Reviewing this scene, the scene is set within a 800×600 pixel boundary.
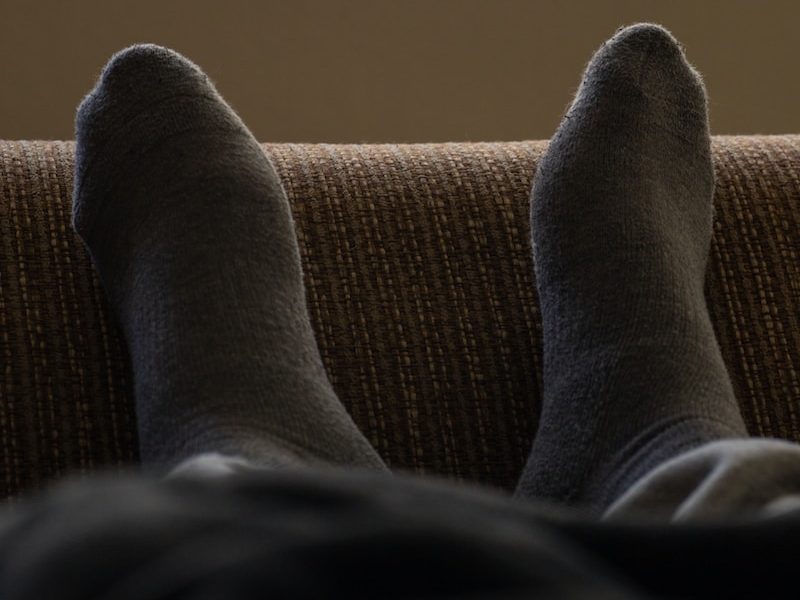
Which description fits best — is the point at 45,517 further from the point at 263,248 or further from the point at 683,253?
the point at 683,253

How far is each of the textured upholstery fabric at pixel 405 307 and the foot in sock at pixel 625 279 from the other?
0.02 meters

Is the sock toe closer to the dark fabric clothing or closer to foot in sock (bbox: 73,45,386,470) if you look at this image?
foot in sock (bbox: 73,45,386,470)

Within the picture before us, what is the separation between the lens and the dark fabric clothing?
268mm

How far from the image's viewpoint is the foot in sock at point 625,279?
0.61 meters

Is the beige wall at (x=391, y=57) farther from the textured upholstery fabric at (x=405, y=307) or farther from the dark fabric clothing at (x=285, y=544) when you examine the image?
the dark fabric clothing at (x=285, y=544)

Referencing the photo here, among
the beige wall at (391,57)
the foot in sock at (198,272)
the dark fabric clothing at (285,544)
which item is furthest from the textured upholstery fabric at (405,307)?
the beige wall at (391,57)

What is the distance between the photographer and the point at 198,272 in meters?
0.70

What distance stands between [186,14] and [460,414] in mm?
966

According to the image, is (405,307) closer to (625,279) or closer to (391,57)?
(625,279)

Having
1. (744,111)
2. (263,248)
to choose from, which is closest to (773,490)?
(263,248)

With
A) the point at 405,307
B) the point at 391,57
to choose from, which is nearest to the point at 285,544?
the point at 405,307

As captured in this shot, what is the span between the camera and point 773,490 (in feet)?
1.44

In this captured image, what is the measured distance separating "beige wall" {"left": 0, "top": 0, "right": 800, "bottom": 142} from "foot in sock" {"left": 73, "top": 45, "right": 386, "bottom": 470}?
0.72 metres

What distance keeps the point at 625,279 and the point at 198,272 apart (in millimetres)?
261
